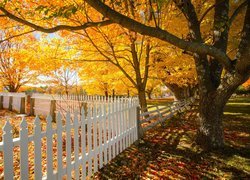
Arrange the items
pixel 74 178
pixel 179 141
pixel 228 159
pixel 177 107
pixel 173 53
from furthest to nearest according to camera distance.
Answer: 1. pixel 177 107
2. pixel 173 53
3. pixel 179 141
4. pixel 228 159
5. pixel 74 178

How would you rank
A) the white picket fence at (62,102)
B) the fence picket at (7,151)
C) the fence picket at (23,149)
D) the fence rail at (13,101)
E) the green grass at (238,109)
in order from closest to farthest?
the fence picket at (7,151) → the fence picket at (23,149) → the white picket fence at (62,102) → the fence rail at (13,101) → the green grass at (238,109)

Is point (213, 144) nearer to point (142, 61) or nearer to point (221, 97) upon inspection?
point (221, 97)

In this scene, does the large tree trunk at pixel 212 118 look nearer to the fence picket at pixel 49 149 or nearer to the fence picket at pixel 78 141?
the fence picket at pixel 78 141

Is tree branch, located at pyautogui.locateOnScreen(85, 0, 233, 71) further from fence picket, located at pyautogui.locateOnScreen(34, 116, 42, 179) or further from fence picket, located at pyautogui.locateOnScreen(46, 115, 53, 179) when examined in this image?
fence picket, located at pyautogui.locateOnScreen(34, 116, 42, 179)

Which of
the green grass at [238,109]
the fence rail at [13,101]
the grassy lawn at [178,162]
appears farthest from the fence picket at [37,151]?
the green grass at [238,109]

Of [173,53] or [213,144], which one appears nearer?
[213,144]

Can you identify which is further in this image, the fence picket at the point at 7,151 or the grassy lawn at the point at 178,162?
the grassy lawn at the point at 178,162

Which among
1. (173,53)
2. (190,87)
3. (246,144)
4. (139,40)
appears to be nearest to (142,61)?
(173,53)

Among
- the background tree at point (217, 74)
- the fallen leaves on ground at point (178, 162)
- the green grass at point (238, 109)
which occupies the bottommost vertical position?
the fallen leaves on ground at point (178, 162)

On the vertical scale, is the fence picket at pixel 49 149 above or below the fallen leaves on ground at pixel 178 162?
above

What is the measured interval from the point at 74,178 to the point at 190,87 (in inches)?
964

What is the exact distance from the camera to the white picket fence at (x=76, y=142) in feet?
9.08

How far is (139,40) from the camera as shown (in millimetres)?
9727

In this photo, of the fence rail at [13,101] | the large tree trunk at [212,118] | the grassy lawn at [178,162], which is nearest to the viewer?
the grassy lawn at [178,162]
